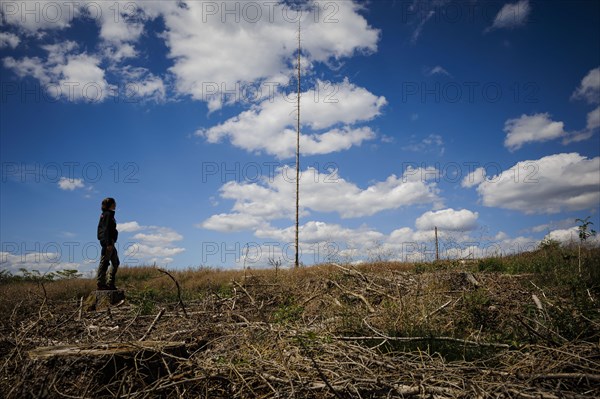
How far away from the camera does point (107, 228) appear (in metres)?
9.12

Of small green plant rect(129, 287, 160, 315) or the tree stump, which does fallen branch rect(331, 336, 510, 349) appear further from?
the tree stump

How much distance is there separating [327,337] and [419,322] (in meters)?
1.41

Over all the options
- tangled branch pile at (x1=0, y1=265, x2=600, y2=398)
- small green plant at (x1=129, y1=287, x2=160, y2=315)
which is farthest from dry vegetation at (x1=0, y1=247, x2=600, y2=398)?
small green plant at (x1=129, y1=287, x2=160, y2=315)

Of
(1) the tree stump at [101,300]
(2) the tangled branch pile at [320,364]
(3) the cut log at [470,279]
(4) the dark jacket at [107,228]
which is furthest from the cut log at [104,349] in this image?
(3) the cut log at [470,279]

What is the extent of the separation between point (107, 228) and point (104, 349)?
6638mm

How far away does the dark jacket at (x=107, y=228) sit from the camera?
9125 millimetres

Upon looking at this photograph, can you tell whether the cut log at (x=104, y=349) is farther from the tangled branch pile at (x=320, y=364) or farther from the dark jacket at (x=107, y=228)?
the dark jacket at (x=107, y=228)

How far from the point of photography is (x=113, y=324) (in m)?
5.98

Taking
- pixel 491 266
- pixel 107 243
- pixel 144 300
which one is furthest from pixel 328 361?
pixel 491 266

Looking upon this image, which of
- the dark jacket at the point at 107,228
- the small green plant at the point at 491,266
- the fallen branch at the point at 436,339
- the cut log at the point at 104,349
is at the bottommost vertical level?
the fallen branch at the point at 436,339

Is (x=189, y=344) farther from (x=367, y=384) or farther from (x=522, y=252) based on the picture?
(x=522, y=252)

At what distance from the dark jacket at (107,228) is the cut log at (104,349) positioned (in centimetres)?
637

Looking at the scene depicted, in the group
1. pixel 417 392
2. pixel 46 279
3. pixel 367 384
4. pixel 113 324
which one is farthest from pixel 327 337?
pixel 46 279

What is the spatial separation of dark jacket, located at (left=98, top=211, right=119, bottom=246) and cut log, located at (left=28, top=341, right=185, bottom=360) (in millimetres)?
6368
